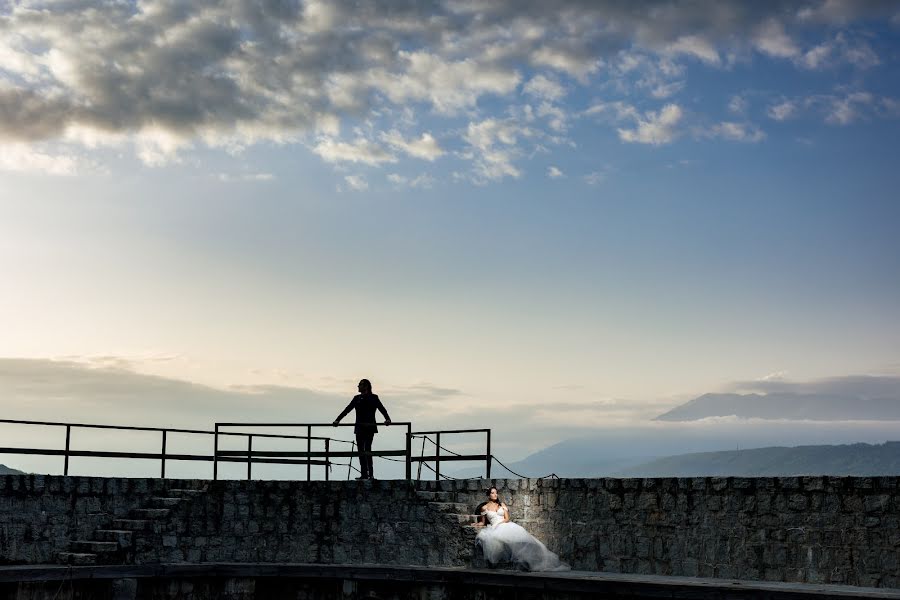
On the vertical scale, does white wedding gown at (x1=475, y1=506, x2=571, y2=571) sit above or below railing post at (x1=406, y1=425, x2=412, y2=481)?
below

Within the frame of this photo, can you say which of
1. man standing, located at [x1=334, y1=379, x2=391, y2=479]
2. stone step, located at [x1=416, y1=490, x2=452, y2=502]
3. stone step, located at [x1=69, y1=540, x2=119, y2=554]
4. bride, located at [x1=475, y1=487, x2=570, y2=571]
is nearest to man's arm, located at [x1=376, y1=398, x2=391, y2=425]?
man standing, located at [x1=334, y1=379, x2=391, y2=479]

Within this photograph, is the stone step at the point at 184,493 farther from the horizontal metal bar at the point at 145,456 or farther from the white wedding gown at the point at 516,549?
the white wedding gown at the point at 516,549

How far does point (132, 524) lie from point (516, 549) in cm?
623

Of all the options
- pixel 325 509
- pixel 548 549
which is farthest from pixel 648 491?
pixel 325 509

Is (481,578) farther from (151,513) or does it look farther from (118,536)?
(118,536)

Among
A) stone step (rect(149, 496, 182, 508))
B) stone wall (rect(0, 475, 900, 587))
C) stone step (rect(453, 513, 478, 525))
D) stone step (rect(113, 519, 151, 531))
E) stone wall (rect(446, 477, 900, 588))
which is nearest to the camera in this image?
stone wall (rect(446, 477, 900, 588))

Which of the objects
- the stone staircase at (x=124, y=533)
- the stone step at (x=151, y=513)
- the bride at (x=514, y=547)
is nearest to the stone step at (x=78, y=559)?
the stone staircase at (x=124, y=533)

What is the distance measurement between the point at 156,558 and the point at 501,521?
566 cm

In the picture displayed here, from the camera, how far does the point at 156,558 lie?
55.5 feet

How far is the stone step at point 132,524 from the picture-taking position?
16.8 m

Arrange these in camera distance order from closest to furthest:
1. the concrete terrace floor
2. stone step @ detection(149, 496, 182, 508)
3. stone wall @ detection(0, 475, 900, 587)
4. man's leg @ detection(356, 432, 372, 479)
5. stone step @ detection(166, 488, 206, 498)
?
the concrete terrace floor, stone wall @ detection(0, 475, 900, 587), stone step @ detection(149, 496, 182, 508), stone step @ detection(166, 488, 206, 498), man's leg @ detection(356, 432, 372, 479)

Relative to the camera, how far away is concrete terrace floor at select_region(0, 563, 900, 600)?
39.3 feet

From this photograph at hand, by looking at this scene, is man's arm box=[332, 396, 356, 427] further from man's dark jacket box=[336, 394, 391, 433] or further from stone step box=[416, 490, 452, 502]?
stone step box=[416, 490, 452, 502]

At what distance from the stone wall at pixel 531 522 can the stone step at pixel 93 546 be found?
190mm
